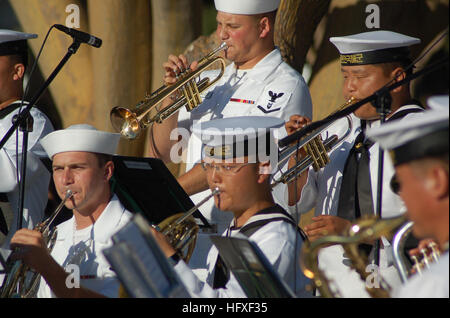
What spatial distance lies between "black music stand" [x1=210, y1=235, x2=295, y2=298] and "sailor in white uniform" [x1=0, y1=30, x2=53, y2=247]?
7.69 ft

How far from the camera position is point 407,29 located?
310 inches

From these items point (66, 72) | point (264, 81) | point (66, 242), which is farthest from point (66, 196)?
point (66, 72)

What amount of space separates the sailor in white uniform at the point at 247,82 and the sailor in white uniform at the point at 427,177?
106 inches

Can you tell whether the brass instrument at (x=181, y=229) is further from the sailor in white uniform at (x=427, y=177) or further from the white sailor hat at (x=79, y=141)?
the sailor in white uniform at (x=427, y=177)

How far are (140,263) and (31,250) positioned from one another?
4.24 ft

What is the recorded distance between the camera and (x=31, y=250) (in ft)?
15.1

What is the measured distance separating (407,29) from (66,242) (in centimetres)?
405

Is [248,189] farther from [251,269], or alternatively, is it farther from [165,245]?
[251,269]

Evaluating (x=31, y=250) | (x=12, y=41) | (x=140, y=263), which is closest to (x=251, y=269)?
(x=140, y=263)

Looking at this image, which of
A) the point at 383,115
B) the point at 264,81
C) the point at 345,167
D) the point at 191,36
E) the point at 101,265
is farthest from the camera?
the point at 191,36

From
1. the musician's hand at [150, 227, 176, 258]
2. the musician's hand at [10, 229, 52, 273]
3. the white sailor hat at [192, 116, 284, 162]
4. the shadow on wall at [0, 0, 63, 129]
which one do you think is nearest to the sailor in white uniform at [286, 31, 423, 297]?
the white sailor hat at [192, 116, 284, 162]

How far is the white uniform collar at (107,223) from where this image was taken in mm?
5137

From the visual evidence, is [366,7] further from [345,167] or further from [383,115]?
[383,115]

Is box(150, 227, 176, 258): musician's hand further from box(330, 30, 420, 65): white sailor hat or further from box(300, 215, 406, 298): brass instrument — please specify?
box(330, 30, 420, 65): white sailor hat
